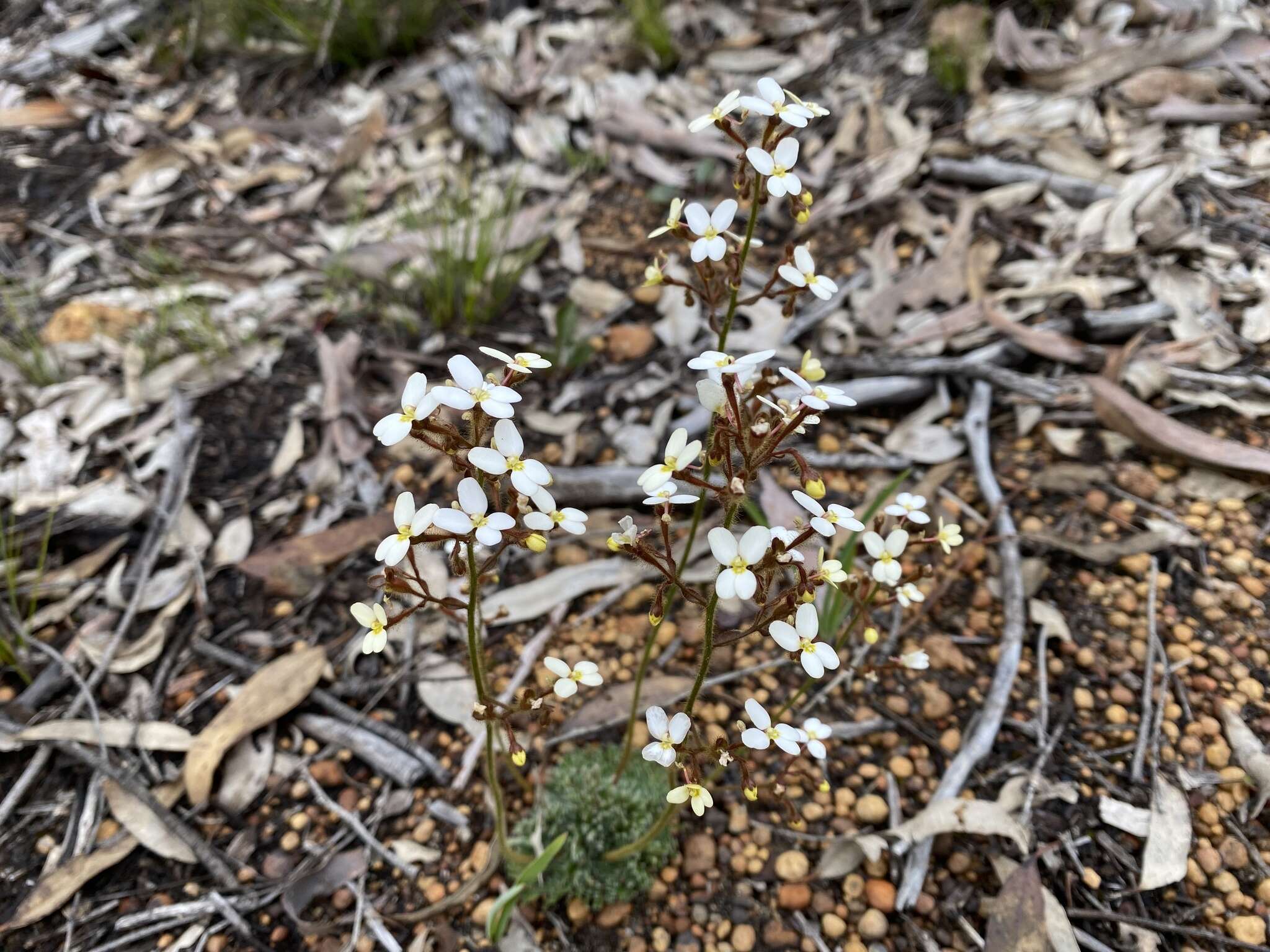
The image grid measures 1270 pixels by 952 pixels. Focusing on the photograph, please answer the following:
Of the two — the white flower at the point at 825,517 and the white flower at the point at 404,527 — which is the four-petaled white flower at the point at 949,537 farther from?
the white flower at the point at 404,527

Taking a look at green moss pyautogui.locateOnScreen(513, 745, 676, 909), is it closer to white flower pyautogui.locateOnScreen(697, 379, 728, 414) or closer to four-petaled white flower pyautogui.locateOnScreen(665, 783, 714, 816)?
four-petaled white flower pyautogui.locateOnScreen(665, 783, 714, 816)

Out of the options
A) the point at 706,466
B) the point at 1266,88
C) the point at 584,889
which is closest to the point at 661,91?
the point at 1266,88

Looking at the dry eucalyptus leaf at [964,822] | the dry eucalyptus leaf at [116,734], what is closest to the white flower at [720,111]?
the dry eucalyptus leaf at [964,822]

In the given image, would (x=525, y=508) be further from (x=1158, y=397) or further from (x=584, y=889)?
(x=1158, y=397)

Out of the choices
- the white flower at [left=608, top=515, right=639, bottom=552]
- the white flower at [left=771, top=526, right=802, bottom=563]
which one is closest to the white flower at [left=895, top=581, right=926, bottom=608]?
the white flower at [left=771, top=526, right=802, bottom=563]

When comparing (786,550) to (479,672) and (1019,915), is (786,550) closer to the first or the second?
(479,672)

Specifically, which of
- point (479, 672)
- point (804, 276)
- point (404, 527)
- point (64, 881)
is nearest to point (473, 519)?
point (404, 527)
